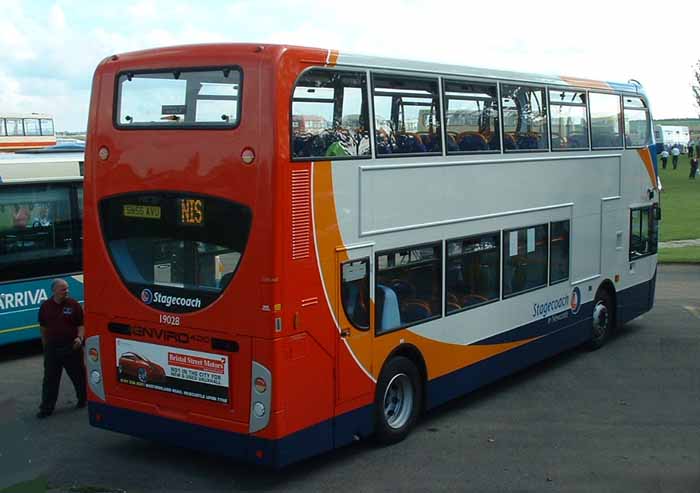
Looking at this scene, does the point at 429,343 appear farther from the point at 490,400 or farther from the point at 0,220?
the point at 0,220

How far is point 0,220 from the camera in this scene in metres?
13.8

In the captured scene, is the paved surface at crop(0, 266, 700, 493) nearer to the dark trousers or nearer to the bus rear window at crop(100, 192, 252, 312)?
the dark trousers

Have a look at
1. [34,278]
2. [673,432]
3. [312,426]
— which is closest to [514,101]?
[673,432]

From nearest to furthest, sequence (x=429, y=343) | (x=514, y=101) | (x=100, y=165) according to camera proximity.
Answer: (x=100, y=165) → (x=429, y=343) → (x=514, y=101)

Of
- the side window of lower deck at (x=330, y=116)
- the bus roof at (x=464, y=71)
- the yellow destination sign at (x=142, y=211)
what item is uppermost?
the bus roof at (x=464, y=71)

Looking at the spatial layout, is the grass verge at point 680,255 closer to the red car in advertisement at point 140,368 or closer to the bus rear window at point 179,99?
the red car in advertisement at point 140,368

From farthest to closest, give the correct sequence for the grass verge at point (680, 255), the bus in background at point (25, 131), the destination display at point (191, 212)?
the bus in background at point (25, 131), the grass verge at point (680, 255), the destination display at point (191, 212)

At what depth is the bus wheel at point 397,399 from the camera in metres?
9.69

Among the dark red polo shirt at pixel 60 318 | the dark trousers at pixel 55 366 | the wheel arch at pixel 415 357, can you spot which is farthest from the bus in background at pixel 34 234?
the wheel arch at pixel 415 357

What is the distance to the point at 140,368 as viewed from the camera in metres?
9.09

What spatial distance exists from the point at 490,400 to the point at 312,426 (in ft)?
12.7

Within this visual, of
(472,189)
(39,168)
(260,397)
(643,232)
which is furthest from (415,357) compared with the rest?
(643,232)

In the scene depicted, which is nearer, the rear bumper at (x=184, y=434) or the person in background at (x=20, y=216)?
the rear bumper at (x=184, y=434)

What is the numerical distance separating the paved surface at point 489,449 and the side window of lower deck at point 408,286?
132 centimetres
